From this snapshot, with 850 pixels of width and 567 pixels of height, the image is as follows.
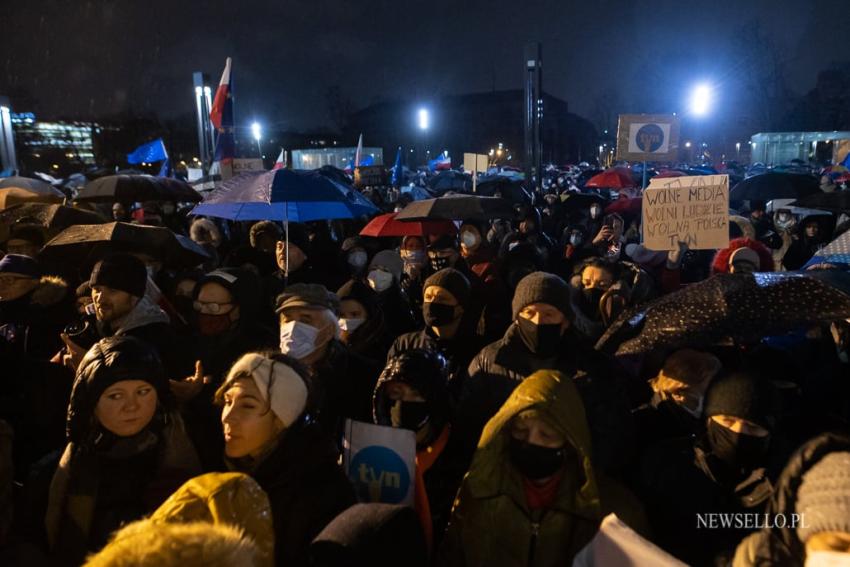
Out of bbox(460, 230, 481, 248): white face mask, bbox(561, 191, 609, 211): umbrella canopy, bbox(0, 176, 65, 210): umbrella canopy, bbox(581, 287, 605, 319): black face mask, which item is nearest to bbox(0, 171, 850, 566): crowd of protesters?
bbox(581, 287, 605, 319): black face mask

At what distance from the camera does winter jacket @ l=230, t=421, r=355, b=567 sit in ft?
6.77

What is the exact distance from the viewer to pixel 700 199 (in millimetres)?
4312

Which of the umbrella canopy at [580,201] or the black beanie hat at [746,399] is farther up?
the umbrella canopy at [580,201]

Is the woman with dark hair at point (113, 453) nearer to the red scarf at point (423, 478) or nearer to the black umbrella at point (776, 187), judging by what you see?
the red scarf at point (423, 478)

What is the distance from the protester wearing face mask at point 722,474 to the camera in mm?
2150

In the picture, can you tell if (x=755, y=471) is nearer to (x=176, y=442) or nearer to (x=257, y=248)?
(x=176, y=442)

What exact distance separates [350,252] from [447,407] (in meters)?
4.37

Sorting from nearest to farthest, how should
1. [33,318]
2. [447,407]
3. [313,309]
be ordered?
[447,407]
[313,309]
[33,318]

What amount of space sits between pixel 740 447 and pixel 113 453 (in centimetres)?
238

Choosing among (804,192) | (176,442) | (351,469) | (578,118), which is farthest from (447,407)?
(578,118)

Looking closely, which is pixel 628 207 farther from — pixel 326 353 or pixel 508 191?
pixel 326 353

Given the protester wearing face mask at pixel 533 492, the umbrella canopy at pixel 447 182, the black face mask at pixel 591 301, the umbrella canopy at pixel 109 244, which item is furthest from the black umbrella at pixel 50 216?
the umbrella canopy at pixel 447 182

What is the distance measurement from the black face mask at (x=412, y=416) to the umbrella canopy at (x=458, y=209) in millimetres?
3659

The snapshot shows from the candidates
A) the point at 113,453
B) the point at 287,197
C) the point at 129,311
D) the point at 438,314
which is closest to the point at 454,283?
the point at 438,314
